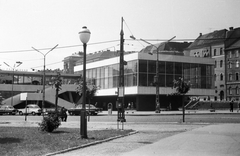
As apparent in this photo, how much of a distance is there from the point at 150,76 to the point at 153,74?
791 millimetres

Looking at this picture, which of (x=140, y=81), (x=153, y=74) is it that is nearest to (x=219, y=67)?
(x=153, y=74)

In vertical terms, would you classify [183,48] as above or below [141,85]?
above

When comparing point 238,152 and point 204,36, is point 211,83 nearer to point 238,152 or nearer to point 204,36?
point 204,36

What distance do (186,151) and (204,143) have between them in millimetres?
2423

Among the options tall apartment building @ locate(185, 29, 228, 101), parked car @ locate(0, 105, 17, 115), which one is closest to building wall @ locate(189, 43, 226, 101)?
tall apartment building @ locate(185, 29, 228, 101)

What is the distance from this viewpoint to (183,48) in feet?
393

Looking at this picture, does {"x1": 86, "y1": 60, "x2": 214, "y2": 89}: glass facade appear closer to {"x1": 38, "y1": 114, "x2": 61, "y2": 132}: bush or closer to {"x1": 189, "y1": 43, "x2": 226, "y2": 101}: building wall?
{"x1": 189, "y1": 43, "x2": 226, "y2": 101}: building wall

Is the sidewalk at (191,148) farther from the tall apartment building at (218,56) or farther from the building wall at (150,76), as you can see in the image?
the tall apartment building at (218,56)

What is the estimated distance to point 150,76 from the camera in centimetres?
6469

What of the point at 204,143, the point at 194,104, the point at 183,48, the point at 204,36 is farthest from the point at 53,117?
the point at 183,48

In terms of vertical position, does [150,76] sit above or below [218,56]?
below

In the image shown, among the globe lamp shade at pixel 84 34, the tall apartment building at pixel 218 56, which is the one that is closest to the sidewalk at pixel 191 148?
the globe lamp shade at pixel 84 34

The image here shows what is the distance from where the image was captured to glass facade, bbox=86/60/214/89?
210 ft

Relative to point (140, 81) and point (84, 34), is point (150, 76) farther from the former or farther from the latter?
Answer: point (84, 34)
